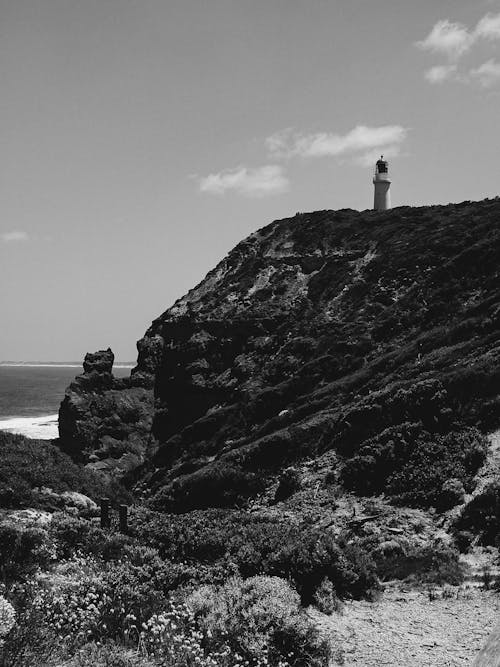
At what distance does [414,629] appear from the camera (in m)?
9.63

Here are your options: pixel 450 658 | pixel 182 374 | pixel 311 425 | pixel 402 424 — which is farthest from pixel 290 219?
pixel 450 658

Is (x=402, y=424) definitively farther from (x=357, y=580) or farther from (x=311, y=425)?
(x=357, y=580)

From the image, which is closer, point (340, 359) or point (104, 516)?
point (104, 516)

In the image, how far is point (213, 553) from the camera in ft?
41.0

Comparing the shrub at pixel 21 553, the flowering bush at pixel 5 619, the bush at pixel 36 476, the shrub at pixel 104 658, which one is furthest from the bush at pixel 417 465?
the flowering bush at pixel 5 619

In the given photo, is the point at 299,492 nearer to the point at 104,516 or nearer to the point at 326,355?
the point at 104,516

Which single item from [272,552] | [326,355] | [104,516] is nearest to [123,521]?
[104,516]

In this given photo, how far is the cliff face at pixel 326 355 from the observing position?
2230 cm

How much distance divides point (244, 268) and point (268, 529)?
5244 cm

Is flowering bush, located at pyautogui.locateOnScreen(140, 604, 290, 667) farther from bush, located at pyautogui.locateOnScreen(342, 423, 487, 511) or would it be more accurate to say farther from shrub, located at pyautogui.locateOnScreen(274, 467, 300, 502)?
shrub, located at pyautogui.locateOnScreen(274, 467, 300, 502)

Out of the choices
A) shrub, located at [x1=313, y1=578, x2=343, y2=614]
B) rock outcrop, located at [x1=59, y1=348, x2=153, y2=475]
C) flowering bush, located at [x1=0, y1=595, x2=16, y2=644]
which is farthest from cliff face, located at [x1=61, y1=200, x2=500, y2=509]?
flowering bush, located at [x1=0, y1=595, x2=16, y2=644]

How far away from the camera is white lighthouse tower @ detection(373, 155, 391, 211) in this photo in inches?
2867

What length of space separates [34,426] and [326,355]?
56787mm

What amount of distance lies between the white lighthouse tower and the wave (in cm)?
5098
